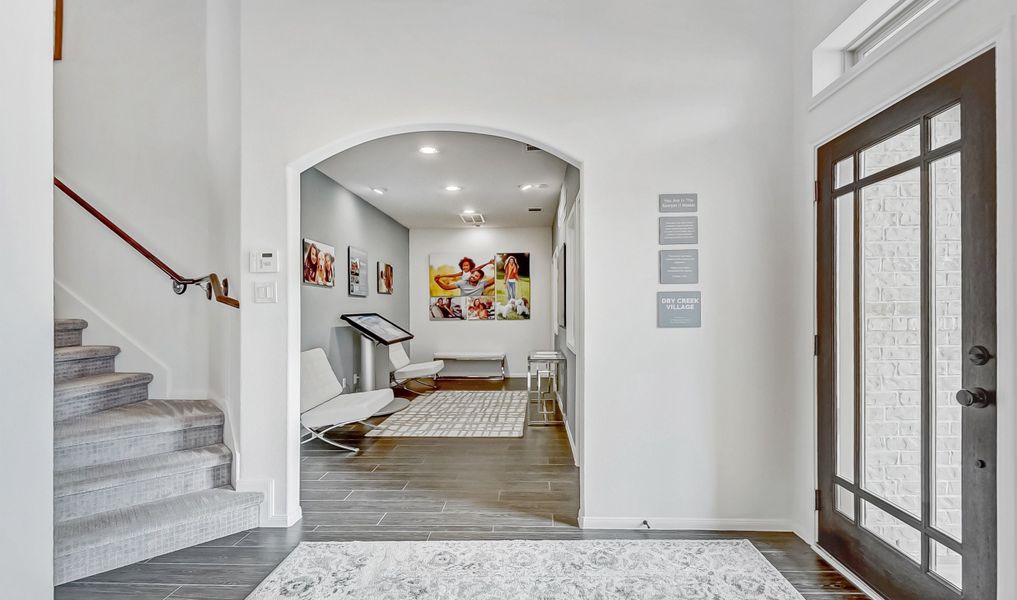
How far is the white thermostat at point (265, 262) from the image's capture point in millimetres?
2920

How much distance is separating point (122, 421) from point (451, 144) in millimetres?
3023

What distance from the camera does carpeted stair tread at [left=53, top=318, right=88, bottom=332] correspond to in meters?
3.27

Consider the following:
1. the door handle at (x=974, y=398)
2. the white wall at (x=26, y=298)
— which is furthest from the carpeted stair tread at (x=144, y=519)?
the door handle at (x=974, y=398)

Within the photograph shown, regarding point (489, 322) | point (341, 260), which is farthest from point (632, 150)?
point (489, 322)

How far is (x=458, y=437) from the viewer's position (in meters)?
4.76

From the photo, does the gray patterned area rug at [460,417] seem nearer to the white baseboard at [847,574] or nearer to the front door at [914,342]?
the white baseboard at [847,574]

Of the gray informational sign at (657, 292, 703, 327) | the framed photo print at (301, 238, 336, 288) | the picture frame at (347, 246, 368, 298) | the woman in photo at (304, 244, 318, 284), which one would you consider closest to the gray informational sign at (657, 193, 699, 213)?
the gray informational sign at (657, 292, 703, 327)

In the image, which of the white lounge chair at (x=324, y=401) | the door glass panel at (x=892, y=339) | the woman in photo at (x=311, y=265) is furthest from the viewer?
the woman in photo at (x=311, y=265)

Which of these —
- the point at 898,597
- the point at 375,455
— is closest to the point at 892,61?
the point at 898,597

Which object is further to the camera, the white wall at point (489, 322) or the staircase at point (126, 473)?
the white wall at point (489, 322)

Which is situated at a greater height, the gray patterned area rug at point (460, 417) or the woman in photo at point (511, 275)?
the woman in photo at point (511, 275)

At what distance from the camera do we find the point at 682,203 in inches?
112

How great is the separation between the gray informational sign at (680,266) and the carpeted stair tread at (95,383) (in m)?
3.26

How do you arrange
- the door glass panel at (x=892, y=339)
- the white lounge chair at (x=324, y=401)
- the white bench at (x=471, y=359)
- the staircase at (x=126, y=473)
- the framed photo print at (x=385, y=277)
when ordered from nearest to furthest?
1. the door glass panel at (x=892, y=339)
2. the staircase at (x=126, y=473)
3. the white lounge chair at (x=324, y=401)
4. the framed photo print at (x=385, y=277)
5. the white bench at (x=471, y=359)
